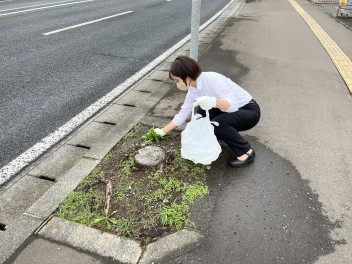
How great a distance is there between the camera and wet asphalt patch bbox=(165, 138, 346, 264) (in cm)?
215

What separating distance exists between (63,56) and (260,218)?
5352 millimetres

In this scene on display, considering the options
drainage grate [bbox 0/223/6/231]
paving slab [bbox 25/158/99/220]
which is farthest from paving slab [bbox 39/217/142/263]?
drainage grate [bbox 0/223/6/231]

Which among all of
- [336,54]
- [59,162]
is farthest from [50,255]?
[336,54]

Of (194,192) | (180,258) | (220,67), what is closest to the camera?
(180,258)

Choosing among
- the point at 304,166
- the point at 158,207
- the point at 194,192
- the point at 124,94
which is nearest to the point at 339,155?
the point at 304,166

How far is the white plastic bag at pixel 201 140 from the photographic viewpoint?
2.84 metres

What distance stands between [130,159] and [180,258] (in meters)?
1.25

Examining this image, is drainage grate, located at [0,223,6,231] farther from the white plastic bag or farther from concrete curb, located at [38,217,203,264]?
the white plastic bag

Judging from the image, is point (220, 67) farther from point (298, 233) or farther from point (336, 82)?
point (298, 233)

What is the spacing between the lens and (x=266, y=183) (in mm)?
2850

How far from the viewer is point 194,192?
8.80ft

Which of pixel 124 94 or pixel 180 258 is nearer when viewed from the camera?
pixel 180 258

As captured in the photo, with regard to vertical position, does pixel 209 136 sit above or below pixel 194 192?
above

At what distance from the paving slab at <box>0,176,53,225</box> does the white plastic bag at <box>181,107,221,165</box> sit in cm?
133
